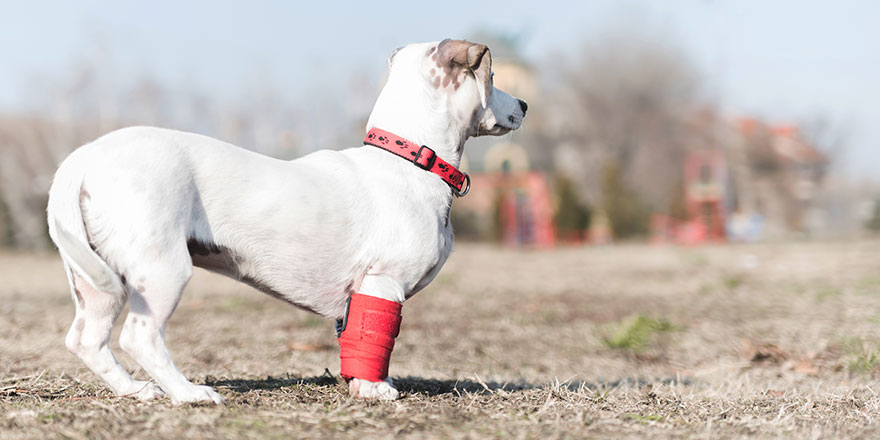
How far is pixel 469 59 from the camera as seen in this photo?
123 inches

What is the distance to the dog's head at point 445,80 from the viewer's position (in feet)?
10.3

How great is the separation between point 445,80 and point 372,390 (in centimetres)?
133

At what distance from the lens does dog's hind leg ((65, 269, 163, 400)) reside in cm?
276

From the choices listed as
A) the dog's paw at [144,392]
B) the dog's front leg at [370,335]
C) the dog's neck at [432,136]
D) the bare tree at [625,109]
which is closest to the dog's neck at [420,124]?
the dog's neck at [432,136]

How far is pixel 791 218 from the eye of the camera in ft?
146

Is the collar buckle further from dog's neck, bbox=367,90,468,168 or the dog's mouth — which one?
the dog's mouth

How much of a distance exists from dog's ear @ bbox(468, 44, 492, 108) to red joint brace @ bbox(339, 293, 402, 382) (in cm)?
99

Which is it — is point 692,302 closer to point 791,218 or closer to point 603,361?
point 603,361

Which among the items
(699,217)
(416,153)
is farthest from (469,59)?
(699,217)

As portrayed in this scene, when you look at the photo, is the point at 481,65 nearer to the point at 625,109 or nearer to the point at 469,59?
the point at 469,59

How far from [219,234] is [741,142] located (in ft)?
152

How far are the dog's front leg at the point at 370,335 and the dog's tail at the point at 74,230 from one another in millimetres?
846

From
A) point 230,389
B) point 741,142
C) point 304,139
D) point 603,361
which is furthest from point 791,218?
point 230,389

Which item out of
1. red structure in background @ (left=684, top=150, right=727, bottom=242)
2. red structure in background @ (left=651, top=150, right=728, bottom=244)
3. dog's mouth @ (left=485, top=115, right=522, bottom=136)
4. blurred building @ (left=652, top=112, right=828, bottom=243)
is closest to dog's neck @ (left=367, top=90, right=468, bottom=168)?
dog's mouth @ (left=485, top=115, right=522, bottom=136)
